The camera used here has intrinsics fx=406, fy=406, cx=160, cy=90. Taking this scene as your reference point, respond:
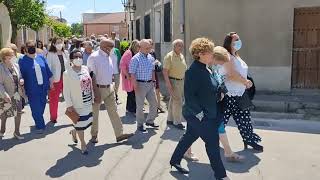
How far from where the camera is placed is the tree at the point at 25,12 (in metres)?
19.7

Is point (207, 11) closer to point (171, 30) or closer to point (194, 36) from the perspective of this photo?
point (194, 36)

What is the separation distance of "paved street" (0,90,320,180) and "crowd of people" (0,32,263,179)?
252 millimetres

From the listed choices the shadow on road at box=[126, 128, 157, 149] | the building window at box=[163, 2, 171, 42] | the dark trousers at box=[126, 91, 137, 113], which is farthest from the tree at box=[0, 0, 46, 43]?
the shadow on road at box=[126, 128, 157, 149]

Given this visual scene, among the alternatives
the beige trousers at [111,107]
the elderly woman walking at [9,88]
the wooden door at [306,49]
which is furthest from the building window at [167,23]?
the beige trousers at [111,107]

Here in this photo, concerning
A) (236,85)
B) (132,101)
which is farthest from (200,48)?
(132,101)

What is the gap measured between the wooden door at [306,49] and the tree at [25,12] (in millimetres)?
13781

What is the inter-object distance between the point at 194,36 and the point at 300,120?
4108 mm

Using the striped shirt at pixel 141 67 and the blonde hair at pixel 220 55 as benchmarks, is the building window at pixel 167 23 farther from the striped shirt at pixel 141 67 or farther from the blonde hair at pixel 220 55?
the blonde hair at pixel 220 55

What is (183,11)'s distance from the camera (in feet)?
37.7

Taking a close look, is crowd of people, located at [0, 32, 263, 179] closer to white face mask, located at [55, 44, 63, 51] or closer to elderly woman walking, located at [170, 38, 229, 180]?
elderly woman walking, located at [170, 38, 229, 180]

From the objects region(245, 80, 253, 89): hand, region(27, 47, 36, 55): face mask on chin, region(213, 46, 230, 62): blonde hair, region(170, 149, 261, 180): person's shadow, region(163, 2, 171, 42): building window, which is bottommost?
region(170, 149, 261, 180): person's shadow

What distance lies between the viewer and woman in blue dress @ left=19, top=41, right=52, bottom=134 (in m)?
7.60

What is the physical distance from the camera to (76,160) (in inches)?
241

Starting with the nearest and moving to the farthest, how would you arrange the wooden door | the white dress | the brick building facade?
1. the white dress
2. the wooden door
3. the brick building facade
